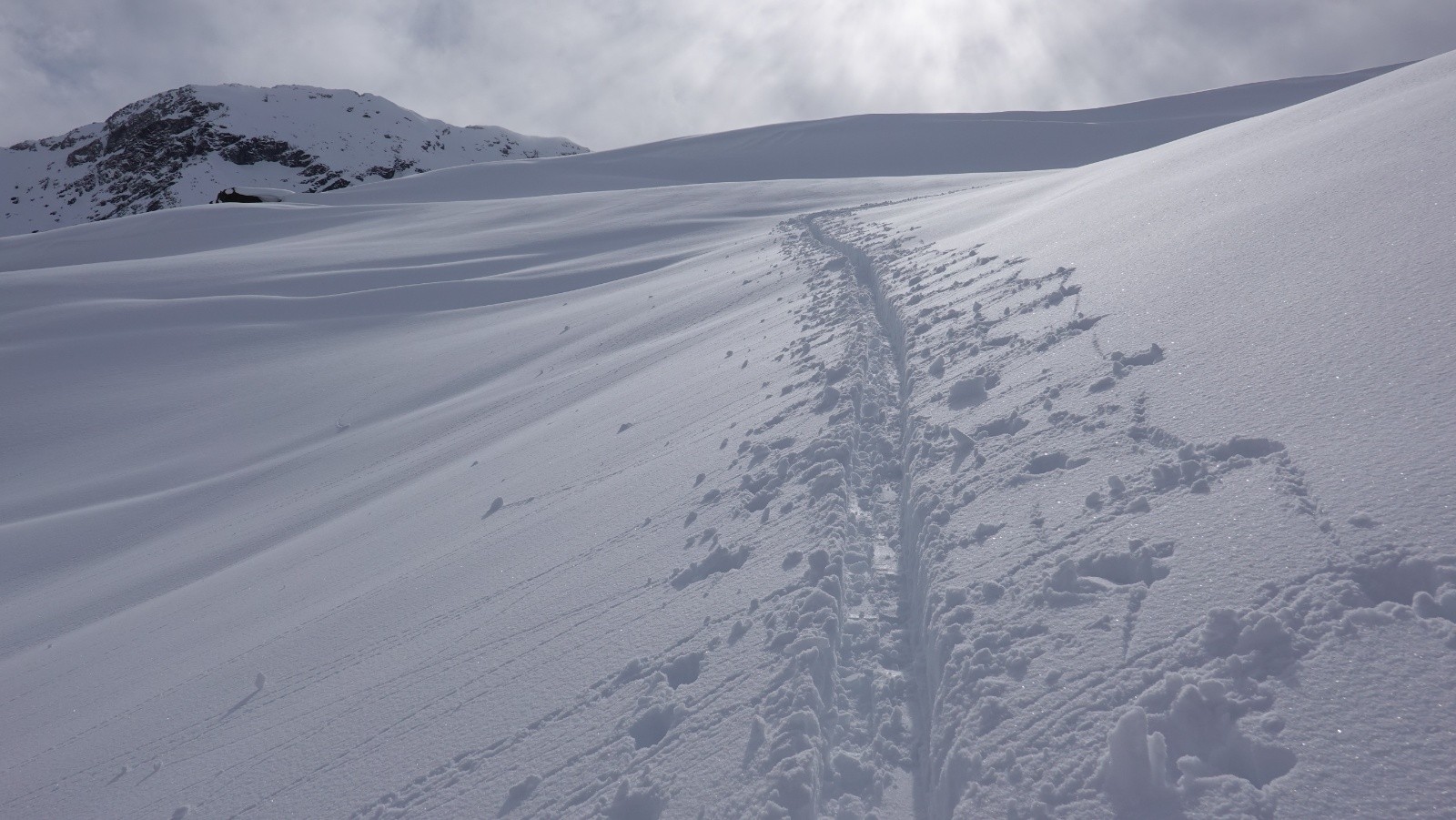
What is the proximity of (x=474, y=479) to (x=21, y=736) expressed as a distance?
304 centimetres

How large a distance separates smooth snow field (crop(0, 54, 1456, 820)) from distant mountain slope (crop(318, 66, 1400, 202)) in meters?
23.0

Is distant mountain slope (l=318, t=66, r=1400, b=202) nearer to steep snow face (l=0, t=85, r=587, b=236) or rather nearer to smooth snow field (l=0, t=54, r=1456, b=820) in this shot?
smooth snow field (l=0, t=54, r=1456, b=820)

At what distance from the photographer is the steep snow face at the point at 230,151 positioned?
123 meters

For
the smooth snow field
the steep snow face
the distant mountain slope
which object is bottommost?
the smooth snow field

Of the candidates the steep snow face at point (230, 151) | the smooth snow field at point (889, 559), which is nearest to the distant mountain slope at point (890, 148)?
the smooth snow field at point (889, 559)

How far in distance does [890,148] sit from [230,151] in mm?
129886

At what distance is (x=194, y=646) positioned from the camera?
A: 5113mm

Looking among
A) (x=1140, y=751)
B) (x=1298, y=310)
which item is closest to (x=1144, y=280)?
(x=1298, y=310)

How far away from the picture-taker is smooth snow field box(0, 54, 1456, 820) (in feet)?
7.47

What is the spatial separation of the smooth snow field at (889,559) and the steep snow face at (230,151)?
119813 millimetres

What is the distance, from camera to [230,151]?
129250mm

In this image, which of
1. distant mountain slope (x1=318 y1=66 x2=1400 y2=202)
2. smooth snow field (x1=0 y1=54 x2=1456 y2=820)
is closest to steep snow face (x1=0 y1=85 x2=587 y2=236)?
distant mountain slope (x1=318 y1=66 x2=1400 y2=202)

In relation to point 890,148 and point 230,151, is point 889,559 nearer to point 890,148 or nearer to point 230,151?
point 890,148

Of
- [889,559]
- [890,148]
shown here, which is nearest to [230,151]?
[890,148]
